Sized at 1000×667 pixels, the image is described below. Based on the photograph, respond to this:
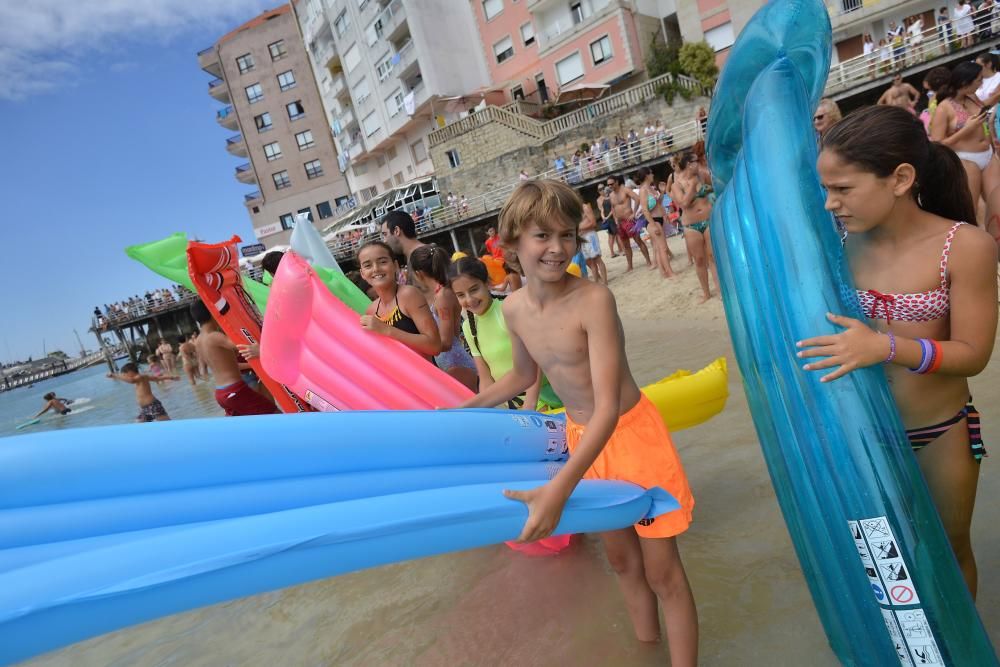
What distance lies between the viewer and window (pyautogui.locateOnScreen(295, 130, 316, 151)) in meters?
40.7

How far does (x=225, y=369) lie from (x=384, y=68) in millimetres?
32934

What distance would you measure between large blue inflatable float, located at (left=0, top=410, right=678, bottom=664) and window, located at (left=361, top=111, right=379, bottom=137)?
36667 mm

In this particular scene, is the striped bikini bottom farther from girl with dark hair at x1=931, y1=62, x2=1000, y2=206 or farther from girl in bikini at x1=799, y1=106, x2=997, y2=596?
girl with dark hair at x1=931, y1=62, x2=1000, y2=206

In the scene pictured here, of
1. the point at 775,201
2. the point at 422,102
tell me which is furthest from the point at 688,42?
the point at 775,201

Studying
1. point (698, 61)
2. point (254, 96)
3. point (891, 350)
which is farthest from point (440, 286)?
point (254, 96)

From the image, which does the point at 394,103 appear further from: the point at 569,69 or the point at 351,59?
the point at 569,69

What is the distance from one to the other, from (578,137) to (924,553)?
23875mm

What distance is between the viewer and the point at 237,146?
4181cm

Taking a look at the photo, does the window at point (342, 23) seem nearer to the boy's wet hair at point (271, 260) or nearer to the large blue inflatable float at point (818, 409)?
the boy's wet hair at point (271, 260)

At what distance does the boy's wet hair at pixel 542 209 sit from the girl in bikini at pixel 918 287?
61cm

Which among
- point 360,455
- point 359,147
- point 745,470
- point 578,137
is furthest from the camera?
point 359,147

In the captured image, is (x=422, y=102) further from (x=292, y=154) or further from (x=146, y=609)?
(x=146, y=609)

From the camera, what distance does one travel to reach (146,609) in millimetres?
1249

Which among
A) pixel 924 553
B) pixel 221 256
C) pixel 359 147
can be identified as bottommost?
pixel 924 553
